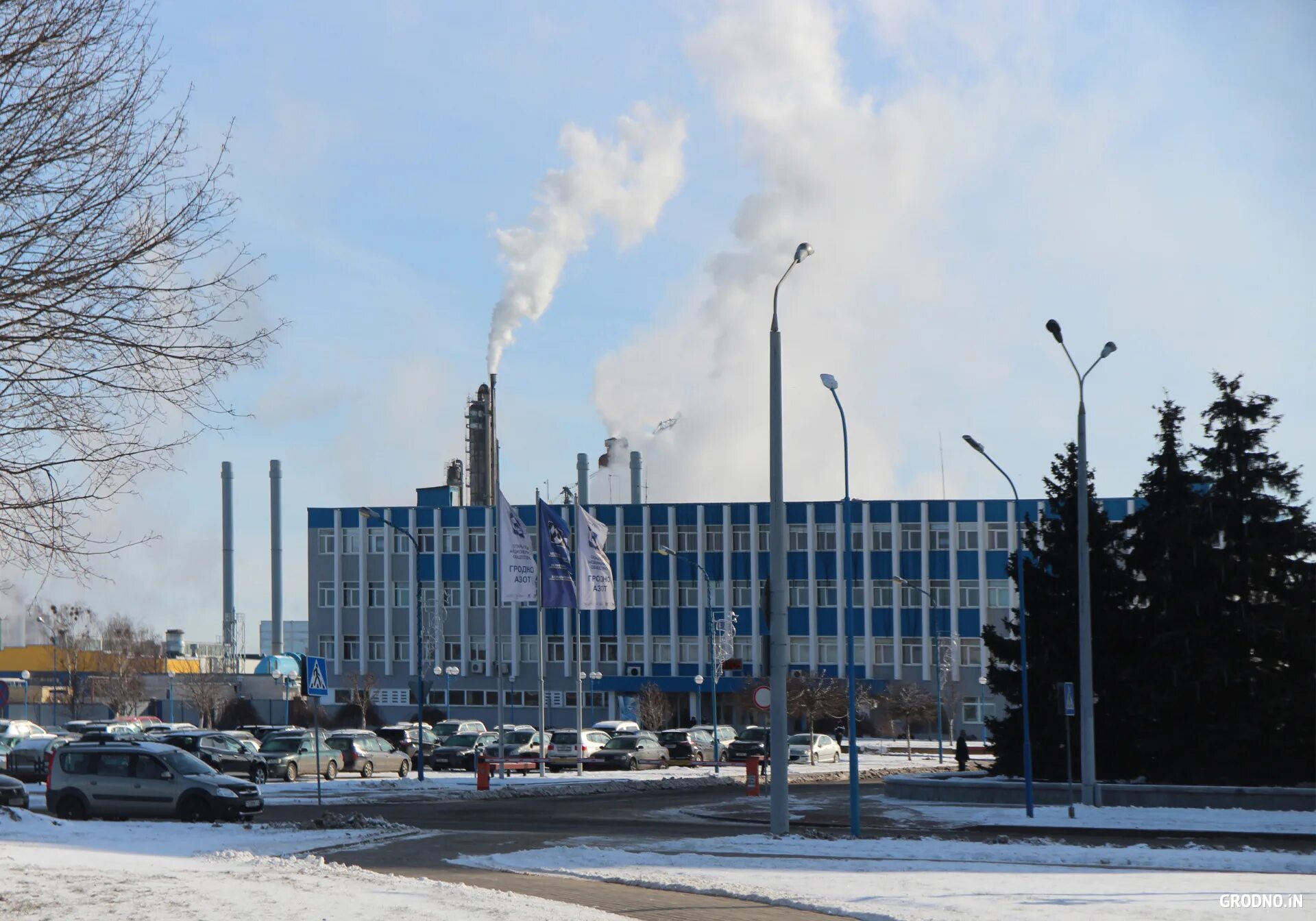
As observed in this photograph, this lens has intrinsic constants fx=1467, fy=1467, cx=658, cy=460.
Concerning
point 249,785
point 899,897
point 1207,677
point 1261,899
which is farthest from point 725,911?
point 1207,677

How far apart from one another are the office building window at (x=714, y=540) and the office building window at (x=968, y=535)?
1522cm

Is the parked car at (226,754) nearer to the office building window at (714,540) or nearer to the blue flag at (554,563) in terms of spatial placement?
the blue flag at (554,563)

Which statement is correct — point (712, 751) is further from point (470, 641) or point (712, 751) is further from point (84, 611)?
point (84, 611)

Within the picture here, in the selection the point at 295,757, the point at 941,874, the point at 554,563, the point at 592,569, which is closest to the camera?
the point at 941,874

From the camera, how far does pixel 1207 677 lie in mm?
35094

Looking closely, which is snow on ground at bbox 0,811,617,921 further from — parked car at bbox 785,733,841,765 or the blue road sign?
parked car at bbox 785,733,841,765

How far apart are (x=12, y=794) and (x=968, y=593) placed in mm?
70466

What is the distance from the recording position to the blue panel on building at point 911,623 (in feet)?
302

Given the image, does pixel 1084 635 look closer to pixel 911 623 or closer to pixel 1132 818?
pixel 1132 818

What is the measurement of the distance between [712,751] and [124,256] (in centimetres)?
5477

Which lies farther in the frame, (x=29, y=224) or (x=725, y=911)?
(x=725, y=911)

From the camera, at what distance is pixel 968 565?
9231 cm

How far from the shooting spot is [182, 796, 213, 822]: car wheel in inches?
1088

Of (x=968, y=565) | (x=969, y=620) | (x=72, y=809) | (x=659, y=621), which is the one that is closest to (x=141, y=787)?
(x=72, y=809)
